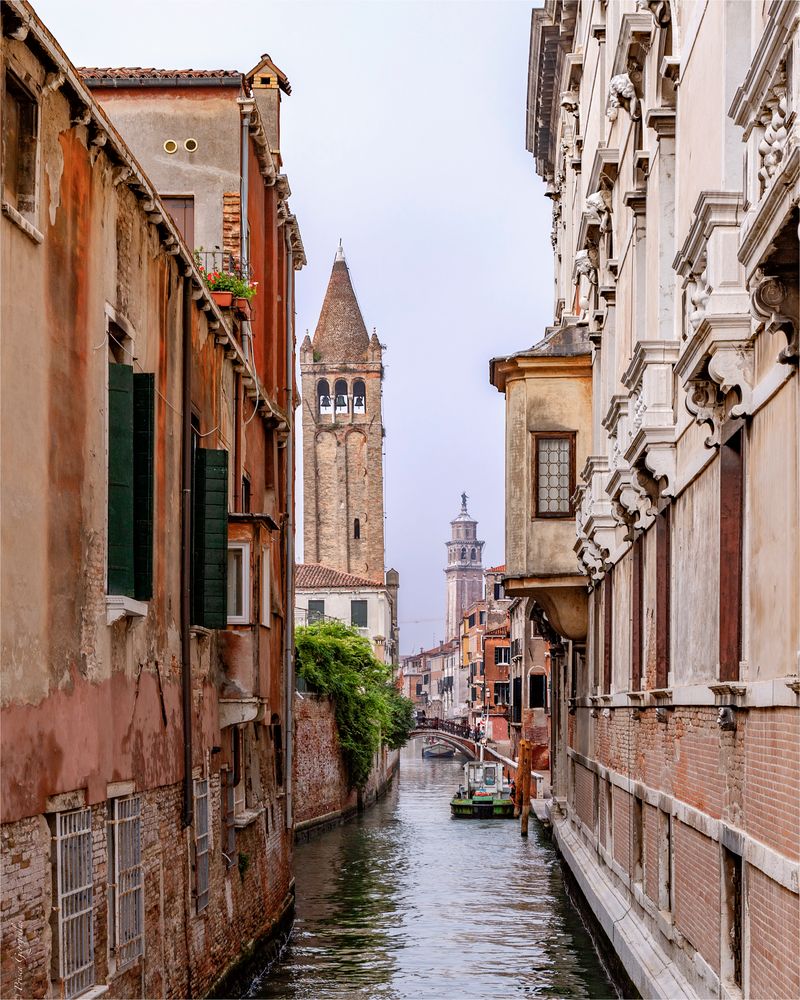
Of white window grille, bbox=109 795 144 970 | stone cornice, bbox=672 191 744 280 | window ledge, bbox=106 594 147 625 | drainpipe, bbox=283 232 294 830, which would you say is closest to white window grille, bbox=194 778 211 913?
white window grille, bbox=109 795 144 970

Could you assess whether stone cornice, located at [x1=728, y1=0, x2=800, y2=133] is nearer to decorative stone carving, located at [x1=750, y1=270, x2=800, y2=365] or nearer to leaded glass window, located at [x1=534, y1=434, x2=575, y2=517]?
decorative stone carving, located at [x1=750, y1=270, x2=800, y2=365]

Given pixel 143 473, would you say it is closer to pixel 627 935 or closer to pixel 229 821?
pixel 229 821

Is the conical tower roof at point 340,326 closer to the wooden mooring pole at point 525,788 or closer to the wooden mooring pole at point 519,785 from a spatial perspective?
the wooden mooring pole at point 519,785

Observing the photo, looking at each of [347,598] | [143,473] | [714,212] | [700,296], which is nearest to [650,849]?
[143,473]

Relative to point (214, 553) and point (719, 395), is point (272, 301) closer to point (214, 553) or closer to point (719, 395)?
point (214, 553)

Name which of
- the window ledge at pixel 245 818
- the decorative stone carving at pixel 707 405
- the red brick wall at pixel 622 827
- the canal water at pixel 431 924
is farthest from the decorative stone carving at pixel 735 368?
the canal water at pixel 431 924

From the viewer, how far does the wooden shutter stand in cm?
979

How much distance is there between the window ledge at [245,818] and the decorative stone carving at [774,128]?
9477mm

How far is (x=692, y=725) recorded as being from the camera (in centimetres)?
1103

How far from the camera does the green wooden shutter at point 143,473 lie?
33.8ft

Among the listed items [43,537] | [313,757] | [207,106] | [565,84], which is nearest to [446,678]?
[313,757]

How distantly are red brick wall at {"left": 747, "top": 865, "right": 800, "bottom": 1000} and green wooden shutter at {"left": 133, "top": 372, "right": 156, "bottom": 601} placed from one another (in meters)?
4.12

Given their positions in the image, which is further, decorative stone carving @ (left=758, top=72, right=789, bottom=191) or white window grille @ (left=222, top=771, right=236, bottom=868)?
white window grille @ (left=222, top=771, right=236, bottom=868)

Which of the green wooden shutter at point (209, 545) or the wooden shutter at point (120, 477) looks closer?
the wooden shutter at point (120, 477)
